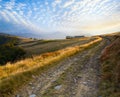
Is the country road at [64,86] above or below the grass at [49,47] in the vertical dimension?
above

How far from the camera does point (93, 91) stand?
9773mm

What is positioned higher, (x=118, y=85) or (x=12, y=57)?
(x=118, y=85)

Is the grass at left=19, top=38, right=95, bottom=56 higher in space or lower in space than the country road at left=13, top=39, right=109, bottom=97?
lower

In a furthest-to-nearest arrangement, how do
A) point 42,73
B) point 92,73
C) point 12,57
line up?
point 12,57
point 42,73
point 92,73

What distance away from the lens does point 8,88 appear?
409 inches

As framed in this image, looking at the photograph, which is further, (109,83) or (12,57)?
(12,57)

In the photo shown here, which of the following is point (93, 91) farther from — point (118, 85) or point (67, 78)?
point (67, 78)

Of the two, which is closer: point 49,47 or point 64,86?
point 64,86

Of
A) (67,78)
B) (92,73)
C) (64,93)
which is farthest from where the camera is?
(92,73)

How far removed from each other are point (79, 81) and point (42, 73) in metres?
3.98

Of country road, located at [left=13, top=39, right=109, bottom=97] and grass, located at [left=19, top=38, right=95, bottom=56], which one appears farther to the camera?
grass, located at [left=19, top=38, right=95, bottom=56]

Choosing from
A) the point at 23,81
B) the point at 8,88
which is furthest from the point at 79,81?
the point at 8,88

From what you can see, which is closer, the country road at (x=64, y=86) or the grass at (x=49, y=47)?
the country road at (x=64, y=86)

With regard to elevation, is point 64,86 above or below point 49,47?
above
